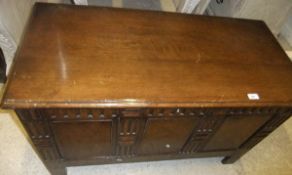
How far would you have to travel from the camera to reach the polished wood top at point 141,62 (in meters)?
0.74

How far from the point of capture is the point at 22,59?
0.78m

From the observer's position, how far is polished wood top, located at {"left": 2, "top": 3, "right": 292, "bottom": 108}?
0.74 m

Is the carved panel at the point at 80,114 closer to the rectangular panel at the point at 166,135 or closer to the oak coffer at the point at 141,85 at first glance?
the oak coffer at the point at 141,85

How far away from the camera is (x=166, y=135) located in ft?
3.07

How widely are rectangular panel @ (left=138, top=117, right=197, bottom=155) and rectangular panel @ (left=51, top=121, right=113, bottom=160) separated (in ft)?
0.50

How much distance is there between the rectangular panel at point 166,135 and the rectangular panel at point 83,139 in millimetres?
153

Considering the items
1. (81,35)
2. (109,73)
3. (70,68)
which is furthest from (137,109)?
(81,35)

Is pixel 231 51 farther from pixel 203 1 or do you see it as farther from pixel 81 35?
pixel 203 1

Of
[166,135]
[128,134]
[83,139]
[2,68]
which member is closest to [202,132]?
[166,135]

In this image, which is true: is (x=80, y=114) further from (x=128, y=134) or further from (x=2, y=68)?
(x=2, y=68)

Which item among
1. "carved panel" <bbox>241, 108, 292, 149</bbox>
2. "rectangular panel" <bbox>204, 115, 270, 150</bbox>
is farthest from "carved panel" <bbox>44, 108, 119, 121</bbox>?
"carved panel" <bbox>241, 108, 292, 149</bbox>

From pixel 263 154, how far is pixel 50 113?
4.10 ft

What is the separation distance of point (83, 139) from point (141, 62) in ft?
1.24

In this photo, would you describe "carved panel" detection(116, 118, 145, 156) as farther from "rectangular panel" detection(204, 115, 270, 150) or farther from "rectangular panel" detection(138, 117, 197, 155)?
"rectangular panel" detection(204, 115, 270, 150)
